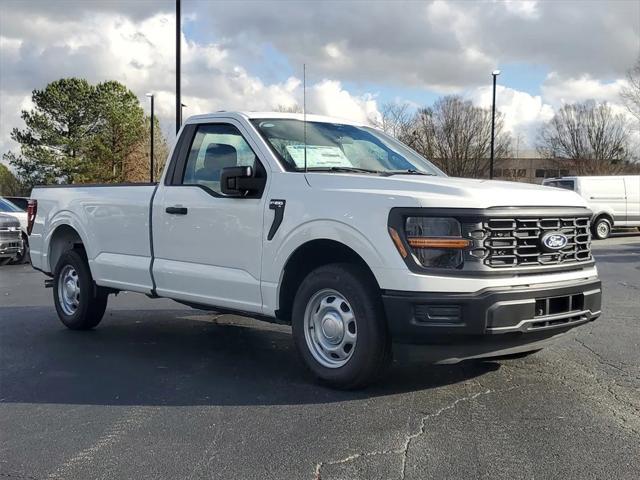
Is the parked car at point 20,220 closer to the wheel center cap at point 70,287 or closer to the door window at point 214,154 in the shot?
the wheel center cap at point 70,287

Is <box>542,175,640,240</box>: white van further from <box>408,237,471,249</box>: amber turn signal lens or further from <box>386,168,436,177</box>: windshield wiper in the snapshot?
<box>408,237,471,249</box>: amber turn signal lens

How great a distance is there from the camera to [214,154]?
5910 millimetres

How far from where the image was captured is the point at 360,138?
233 inches

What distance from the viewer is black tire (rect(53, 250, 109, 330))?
7039mm

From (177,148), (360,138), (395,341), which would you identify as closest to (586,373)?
(395,341)

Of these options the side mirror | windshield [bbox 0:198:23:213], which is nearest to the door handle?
the side mirror

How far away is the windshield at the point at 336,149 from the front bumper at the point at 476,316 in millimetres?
1433

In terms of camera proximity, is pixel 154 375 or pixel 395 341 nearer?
pixel 395 341

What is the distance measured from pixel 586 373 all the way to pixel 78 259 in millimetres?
5148

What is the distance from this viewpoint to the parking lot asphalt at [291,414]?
11.4ft

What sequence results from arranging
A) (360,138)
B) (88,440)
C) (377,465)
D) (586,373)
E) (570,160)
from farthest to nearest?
1. (570,160)
2. (360,138)
3. (586,373)
4. (88,440)
5. (377,465)

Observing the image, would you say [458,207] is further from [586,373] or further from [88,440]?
[88,440]

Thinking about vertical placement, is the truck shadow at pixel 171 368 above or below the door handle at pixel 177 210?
below

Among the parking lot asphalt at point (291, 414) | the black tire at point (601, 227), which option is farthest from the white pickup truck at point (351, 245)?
the black tire at point (601, 227)
